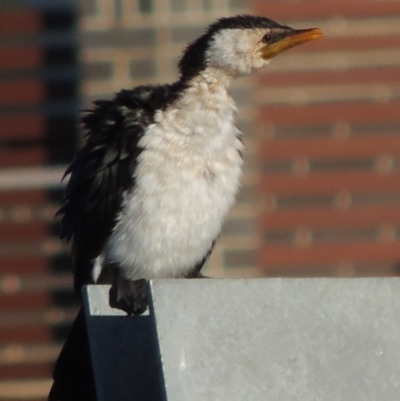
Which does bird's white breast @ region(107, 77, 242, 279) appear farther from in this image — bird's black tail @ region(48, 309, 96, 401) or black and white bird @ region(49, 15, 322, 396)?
bird's black tail @ region(48, 309, 96, 401)

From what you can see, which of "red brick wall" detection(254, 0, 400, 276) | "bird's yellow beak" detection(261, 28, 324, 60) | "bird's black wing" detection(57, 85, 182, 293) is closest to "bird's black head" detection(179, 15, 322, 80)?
"bird's yellow beak" detection(261, 28, 324, 60)

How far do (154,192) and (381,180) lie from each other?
2.55 m

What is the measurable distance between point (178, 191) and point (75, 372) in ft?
2.00

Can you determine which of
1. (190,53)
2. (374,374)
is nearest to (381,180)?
(190,53)

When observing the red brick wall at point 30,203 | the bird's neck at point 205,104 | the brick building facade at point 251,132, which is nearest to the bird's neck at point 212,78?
the bird's neck at point 205,104

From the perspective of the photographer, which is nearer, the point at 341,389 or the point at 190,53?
the point at 341,389

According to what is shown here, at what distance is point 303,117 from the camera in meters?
6.99

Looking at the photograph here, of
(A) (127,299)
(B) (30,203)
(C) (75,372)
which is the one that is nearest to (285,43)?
(C) (75,372)

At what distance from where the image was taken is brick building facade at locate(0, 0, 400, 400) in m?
6.72

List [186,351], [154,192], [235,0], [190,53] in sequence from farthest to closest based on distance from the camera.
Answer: [235,0] < [190,53] < [154,192] < [186,351]

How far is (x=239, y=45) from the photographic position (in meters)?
4.96

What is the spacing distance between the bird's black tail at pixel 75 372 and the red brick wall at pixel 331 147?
2.41 meters

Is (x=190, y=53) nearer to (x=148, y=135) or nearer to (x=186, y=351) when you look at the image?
(x=148, y=135)

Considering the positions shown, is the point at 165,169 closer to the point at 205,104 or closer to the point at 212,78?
the point at 205,104
